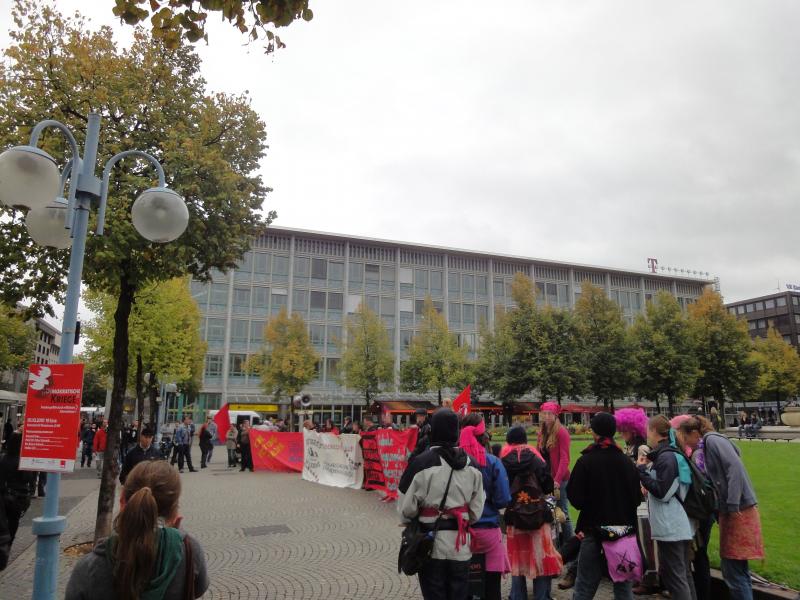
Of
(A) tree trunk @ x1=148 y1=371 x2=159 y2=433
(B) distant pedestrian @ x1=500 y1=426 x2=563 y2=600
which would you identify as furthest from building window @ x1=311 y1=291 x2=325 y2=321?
(B) distant pedestrian @ x1=500 y1=426 x2=563 y2=600

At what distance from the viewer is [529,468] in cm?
549

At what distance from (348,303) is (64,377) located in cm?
5367

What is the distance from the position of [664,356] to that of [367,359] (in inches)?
916

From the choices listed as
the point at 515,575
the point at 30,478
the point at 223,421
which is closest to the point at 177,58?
the point at 30,478

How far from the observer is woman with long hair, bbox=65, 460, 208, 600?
2.39m

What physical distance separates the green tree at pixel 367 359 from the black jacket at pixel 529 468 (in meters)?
41.7

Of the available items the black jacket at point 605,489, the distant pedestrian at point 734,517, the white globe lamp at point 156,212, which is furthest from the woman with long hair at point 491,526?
the white globe lamp at point 156,212

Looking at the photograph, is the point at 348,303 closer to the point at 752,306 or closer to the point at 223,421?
the point at 223,421

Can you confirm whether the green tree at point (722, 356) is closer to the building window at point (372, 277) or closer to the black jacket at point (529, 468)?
the building window at point (372, 277)

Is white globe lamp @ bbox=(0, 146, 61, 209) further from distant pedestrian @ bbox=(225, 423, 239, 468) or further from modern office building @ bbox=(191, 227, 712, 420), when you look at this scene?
modern office building @ bbox=(191, 227, 712, 420)

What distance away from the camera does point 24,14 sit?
29.4ft

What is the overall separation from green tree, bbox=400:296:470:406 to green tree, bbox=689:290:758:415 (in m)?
18.6

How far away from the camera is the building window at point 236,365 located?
174ft

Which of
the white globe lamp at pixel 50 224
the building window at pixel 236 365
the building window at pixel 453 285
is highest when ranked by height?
the building window at pixel 453 285
